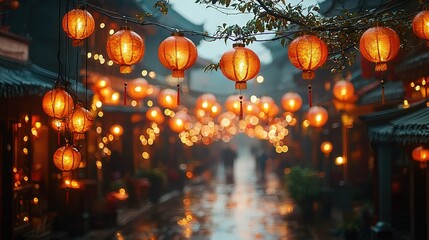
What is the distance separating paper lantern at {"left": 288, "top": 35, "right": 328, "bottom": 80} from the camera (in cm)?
877

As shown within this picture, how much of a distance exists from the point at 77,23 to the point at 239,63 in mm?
2840

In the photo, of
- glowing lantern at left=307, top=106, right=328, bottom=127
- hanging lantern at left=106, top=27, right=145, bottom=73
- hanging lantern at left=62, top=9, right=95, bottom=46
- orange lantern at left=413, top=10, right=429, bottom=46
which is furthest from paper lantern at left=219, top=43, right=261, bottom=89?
glowing lantern at left=307, top=106, right=328, bottom=127

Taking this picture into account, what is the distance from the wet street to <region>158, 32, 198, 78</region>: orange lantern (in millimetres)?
8820

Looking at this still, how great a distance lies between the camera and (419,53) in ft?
45.3

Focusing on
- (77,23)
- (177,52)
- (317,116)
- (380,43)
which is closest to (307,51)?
(380,43)

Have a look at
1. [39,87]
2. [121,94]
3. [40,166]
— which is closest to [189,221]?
[40,166]

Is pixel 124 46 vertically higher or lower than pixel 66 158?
higher

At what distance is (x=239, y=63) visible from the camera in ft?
30.6

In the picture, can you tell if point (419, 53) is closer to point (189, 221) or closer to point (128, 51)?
point (128, 51)

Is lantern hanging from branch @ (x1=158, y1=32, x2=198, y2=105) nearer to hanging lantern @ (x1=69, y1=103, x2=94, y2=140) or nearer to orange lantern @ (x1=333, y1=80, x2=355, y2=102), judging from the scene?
hanging lantern @ (x1=69, y1=103, x2=94, y2=140)

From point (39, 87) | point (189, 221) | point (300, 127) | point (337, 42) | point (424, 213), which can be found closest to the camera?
point (337, 42)

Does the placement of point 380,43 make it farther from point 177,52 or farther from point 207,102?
point 207,102

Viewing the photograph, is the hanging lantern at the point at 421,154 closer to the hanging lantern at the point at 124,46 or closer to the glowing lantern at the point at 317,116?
the hanging lantern at the point at 124,46

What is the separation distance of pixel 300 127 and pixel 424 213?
2384 cm
